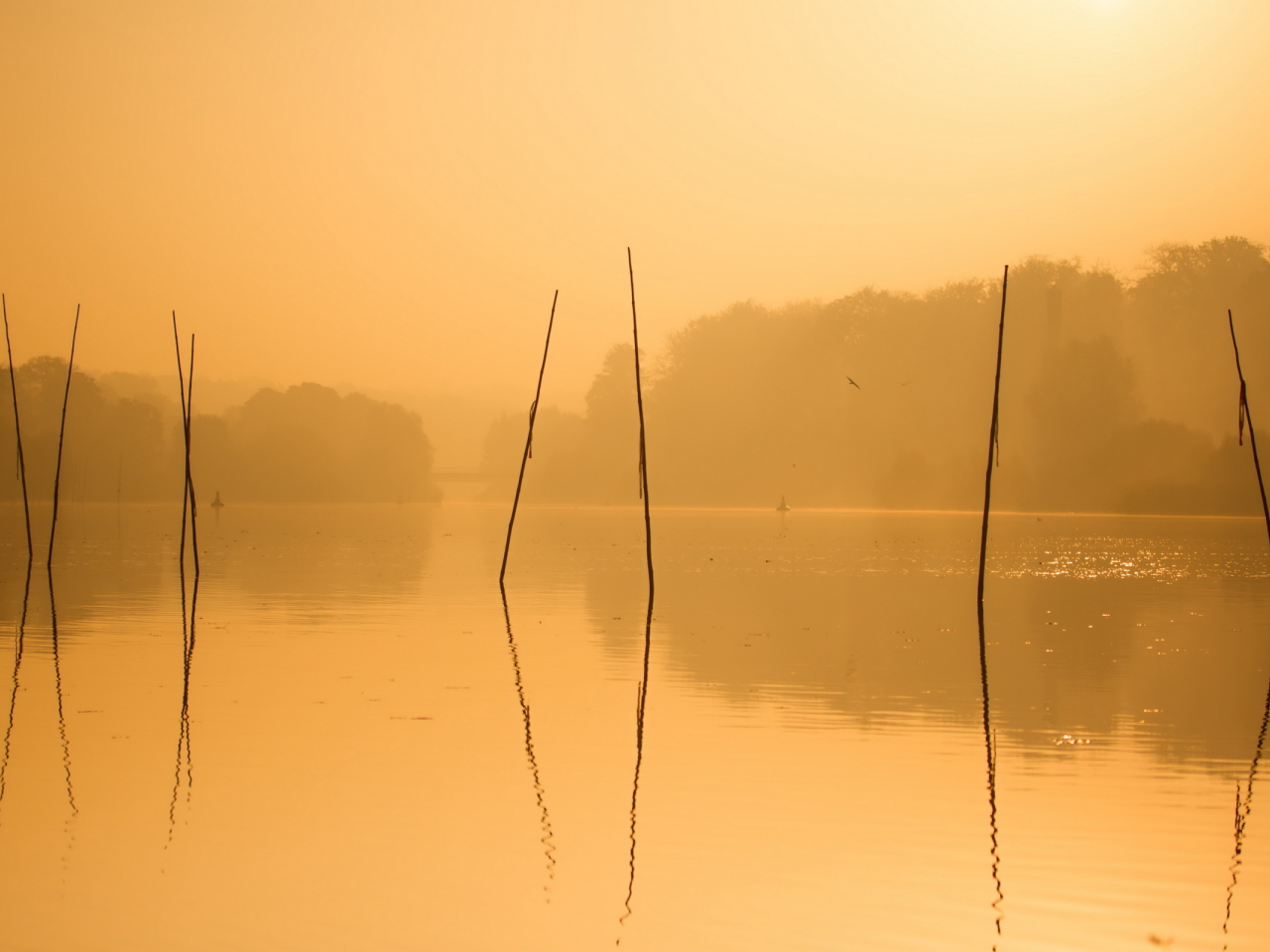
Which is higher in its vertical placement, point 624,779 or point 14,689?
point 624,779

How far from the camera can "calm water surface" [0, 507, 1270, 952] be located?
568 centimetres

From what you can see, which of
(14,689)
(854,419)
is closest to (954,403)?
(854,419)

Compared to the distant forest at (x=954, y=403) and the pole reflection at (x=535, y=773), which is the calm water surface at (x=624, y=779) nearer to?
the pole reflection at (x=535, y=773)

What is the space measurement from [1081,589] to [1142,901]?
18208mm

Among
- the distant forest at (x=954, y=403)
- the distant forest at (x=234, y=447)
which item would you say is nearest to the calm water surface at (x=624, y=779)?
the distant forest at (x=954, y=403)

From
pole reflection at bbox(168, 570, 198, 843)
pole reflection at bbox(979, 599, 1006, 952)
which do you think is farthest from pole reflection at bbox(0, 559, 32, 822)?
pole reflection at bbox(979, 599, 1006, 952)

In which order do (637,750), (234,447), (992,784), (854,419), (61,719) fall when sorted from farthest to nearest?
1. (234,447)
2. (854,419)
3. (61,719)
4. (637,750)
5. (992,784)

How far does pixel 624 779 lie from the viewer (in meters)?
8.16

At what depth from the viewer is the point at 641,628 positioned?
1680 cm

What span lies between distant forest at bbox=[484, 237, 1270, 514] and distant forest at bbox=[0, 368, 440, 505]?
35.0 feet

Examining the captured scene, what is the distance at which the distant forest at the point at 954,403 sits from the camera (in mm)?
65438

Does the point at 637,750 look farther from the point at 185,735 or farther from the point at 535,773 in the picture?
the point at 185,735

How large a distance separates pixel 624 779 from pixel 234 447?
94.5m

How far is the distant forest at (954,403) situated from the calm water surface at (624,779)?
5006cm
